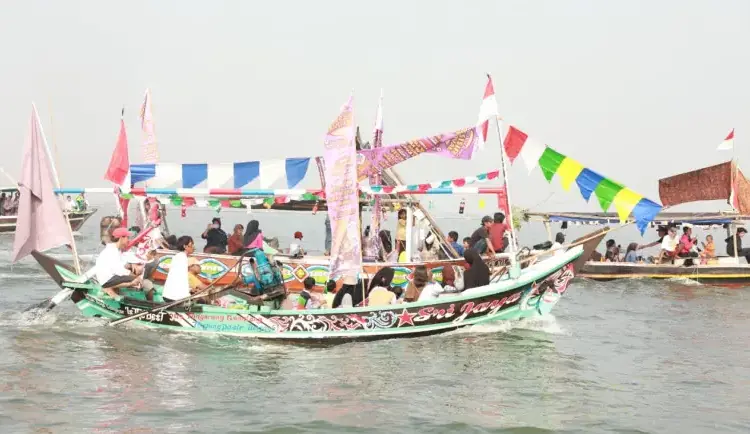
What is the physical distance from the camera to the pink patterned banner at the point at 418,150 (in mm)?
14742

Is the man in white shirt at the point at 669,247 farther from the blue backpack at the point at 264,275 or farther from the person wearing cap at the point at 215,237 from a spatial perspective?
the blue backpack at the point at 264,275

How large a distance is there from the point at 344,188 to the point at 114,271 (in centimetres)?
460

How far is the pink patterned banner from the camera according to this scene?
580 inches

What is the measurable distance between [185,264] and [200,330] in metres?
1.22

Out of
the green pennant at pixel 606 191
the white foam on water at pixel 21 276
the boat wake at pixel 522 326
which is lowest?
the boat wake at pixel 522 326

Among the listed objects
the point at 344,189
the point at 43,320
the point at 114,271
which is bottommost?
the point at 43,320

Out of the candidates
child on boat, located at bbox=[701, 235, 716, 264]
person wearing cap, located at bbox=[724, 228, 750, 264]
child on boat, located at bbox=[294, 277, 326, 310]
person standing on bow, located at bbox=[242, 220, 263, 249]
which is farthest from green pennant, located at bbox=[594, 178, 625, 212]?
person wearing cap, located at bbox=[724, 228, 750, 264]

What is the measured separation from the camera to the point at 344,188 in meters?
14.0

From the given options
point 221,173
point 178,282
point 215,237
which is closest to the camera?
point 178,282

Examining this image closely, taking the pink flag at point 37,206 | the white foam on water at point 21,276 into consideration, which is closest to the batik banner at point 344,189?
the pink flag at point 37,206

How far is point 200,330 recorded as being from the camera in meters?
14.2

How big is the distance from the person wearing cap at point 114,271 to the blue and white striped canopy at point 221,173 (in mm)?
2625

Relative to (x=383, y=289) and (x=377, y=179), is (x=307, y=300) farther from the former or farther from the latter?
(x=377, y=179)

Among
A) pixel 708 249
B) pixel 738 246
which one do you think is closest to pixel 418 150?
pixel 708 249
